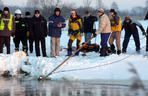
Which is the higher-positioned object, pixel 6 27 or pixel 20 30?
pixel 6 27

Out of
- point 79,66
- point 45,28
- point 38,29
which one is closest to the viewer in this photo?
point 79,66

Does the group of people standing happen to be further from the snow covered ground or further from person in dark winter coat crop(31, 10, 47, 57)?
the snow covered ground

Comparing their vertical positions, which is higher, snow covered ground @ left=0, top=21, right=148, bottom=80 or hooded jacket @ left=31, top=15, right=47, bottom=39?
hooded jacket @ left=31, top=15, right=47, bottom=39

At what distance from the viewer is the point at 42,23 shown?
17.2 meters

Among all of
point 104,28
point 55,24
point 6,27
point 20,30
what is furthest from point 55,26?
point 104,28

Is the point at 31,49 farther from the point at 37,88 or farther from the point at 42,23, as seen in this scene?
the point at 37,88

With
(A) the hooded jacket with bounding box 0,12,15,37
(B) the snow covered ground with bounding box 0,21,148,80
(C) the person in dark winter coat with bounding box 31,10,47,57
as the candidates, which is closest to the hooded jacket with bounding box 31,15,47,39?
(C) the person in dark winter coat with bounding box 31,10,47,57

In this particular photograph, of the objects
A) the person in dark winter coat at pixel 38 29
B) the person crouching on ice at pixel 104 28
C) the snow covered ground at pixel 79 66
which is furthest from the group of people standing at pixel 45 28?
the snow covered ground at pixel 79 66

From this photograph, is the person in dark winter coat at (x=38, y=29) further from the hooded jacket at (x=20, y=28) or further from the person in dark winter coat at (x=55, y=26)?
the hooded jacket at (x=20, y=28)

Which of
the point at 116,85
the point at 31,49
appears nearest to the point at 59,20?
the point at 31,49

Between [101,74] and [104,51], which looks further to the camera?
[104,51]

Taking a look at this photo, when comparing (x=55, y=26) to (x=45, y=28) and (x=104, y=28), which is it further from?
(x=104, y=28)

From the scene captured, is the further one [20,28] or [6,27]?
[20,28]

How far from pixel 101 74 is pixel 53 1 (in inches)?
3123
